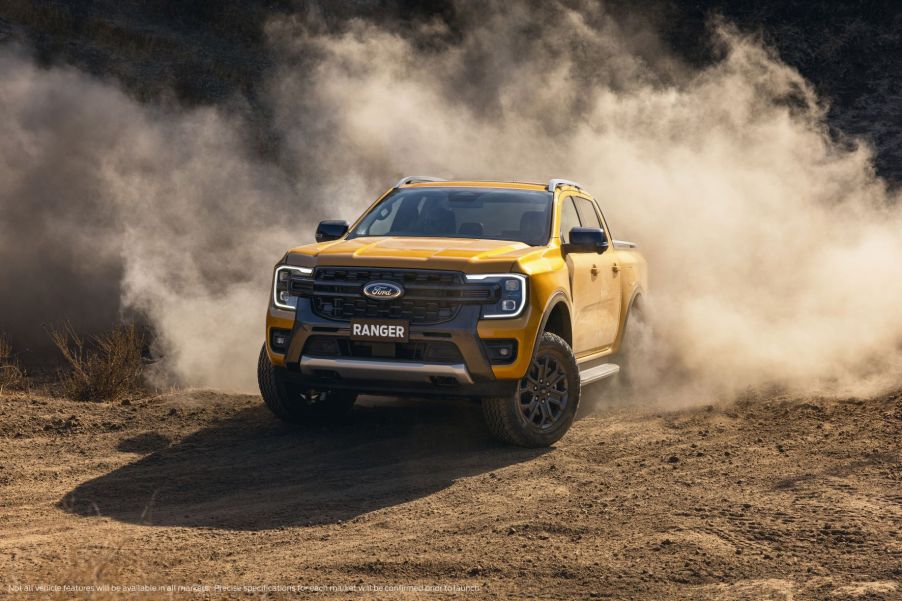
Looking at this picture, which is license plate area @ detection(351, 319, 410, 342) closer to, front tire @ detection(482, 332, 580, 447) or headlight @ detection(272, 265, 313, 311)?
headlight @ detection(272, 265, 313, 311)

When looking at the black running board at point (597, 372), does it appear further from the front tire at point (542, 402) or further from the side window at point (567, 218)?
the side window at point (567, 218)

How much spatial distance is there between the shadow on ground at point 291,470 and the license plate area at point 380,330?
89 centimetres

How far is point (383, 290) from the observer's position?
300 inches

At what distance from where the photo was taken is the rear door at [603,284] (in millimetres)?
9584

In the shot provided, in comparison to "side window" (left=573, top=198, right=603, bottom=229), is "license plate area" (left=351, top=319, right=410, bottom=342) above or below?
below

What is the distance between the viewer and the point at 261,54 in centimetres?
2567

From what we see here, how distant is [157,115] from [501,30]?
9.15 meters

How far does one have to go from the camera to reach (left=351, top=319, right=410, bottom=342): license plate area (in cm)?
755

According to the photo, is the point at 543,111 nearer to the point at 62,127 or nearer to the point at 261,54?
the point at 261,54

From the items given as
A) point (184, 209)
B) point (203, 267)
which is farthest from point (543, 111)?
point (203, 267)

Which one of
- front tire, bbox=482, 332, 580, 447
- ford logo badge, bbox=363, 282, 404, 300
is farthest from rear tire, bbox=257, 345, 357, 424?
front tire, bbox=482, 332, 580, 447

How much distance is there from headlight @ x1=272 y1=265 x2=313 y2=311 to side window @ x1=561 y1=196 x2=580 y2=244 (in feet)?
7.47

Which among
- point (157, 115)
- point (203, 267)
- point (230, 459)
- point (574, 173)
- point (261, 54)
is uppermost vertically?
point (261, 54)

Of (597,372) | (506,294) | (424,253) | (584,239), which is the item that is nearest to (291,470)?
(424,253)
